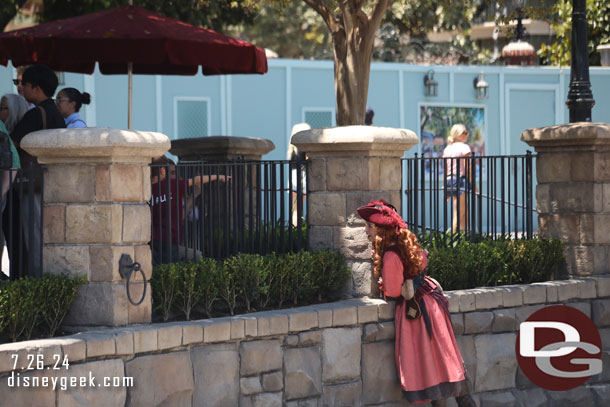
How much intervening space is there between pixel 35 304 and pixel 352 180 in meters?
2.73

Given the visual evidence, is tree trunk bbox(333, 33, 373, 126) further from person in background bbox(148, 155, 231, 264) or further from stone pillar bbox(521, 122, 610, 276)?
person in background bbox(148, 155, 231, 264)

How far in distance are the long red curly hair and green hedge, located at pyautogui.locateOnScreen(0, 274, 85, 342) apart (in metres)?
2.24

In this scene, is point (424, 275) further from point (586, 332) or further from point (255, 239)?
point (586, 332)

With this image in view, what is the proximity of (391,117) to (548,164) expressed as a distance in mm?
7953

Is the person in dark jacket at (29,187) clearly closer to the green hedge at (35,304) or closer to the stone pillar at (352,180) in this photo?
the green hedge at (35,304)

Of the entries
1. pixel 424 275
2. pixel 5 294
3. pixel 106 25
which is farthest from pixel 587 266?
pixel 5 294

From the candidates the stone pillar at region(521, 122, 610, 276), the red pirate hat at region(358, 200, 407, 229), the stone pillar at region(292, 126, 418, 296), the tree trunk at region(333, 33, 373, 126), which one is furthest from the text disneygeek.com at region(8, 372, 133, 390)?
the tree trunk at region(333, 33, 373, 126)

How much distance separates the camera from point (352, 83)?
36.0 ft

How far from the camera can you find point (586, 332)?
30.5 feet

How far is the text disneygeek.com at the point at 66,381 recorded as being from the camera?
19.6 feet

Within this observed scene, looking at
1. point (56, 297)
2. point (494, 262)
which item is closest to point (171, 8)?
point (494, 262)

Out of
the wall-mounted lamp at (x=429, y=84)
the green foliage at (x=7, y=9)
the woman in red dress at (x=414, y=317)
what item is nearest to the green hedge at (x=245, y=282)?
the woman in red dress at (x=414, y=317)

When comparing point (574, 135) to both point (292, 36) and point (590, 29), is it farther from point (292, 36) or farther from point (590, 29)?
point (292, 36)

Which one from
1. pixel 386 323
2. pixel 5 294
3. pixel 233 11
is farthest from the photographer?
Result: pixel 233 11
